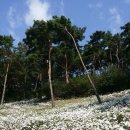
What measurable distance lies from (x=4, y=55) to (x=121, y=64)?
3594 cm

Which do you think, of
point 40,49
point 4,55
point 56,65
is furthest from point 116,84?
point 56,65

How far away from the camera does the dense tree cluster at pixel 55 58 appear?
69.1m

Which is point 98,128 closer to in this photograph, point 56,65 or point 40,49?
point 40,49

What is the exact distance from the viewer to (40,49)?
76250 mm

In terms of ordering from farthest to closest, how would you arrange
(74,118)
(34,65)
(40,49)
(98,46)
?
(98,46) < (34,65) < (40,49) < (74,118)

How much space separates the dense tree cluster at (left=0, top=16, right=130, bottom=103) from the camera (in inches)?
2721

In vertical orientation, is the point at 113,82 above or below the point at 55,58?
below

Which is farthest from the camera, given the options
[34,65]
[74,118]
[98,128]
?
[34,65]

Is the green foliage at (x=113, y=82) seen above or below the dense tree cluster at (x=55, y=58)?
below

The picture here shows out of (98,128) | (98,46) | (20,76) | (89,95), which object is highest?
(98,46)

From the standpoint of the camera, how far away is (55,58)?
276ft

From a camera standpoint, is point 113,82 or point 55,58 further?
point 55,58

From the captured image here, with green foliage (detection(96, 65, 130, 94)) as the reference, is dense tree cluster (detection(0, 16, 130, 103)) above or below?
above

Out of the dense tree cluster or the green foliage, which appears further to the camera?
the dense tree cluster
